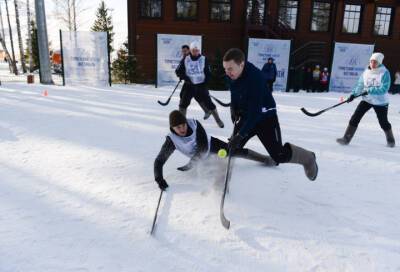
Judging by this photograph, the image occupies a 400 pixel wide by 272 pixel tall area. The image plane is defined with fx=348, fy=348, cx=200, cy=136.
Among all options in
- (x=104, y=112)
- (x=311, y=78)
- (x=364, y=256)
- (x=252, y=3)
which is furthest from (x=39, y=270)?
(x=252, y=3)

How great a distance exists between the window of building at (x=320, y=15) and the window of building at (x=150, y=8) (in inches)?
332

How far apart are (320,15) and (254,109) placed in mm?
18497

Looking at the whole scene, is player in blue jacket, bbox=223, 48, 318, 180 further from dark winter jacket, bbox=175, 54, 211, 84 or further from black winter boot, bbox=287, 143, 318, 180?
dark winter jacket, bbox=175, 54, 211, 84

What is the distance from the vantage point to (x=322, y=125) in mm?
7129

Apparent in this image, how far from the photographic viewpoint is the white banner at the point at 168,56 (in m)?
13.6

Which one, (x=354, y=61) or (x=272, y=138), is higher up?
(x=354, y=61)

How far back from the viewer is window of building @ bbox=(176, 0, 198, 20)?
59.8 ft

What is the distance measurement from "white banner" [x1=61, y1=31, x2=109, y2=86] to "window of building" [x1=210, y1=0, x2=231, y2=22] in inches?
306

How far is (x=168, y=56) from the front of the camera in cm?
1364

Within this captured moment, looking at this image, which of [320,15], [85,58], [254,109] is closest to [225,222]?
[254,109]

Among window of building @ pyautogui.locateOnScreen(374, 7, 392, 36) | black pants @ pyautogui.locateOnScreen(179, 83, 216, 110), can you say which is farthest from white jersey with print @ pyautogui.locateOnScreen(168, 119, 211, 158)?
window of building @ pyautogui.locateOnScreen(374, 7, 392, 36)

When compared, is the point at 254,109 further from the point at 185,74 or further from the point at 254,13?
the point at 254,13

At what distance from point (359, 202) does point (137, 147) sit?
3.01 m

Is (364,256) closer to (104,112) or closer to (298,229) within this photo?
(298,229)
